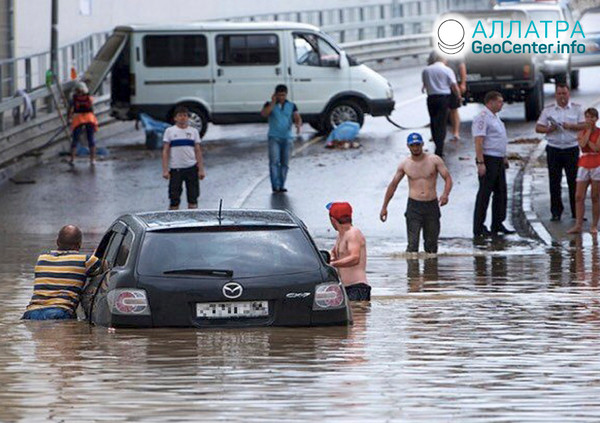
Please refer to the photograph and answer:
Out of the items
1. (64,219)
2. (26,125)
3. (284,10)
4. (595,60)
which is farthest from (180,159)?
(284,10)

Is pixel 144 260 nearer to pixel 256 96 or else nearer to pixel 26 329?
pixel 26 329

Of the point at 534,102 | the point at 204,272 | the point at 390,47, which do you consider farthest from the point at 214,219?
the point at 390,47

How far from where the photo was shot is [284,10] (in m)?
54.7

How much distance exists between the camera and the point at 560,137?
22.3 m

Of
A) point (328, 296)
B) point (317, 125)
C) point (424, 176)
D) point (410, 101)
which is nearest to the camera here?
point (328, 296)

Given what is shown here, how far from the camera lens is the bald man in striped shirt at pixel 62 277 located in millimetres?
13266

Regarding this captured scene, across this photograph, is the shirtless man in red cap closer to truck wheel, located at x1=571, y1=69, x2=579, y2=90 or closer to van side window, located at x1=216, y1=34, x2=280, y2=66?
van side window, located at x1=216, y1=34, x2=280, y2=66

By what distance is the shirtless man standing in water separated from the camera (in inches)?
743

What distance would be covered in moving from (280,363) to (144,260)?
140 centimetres

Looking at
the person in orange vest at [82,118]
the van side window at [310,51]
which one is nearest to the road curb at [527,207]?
the van side window at [310,51]

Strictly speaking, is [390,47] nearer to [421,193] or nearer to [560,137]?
[560,137]

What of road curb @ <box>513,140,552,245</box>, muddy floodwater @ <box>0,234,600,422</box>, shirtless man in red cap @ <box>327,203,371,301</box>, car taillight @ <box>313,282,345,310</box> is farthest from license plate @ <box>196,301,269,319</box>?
road curb @ <box>513,140,552,245</box>

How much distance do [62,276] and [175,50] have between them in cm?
1868

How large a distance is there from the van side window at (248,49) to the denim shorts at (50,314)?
18818 mm
